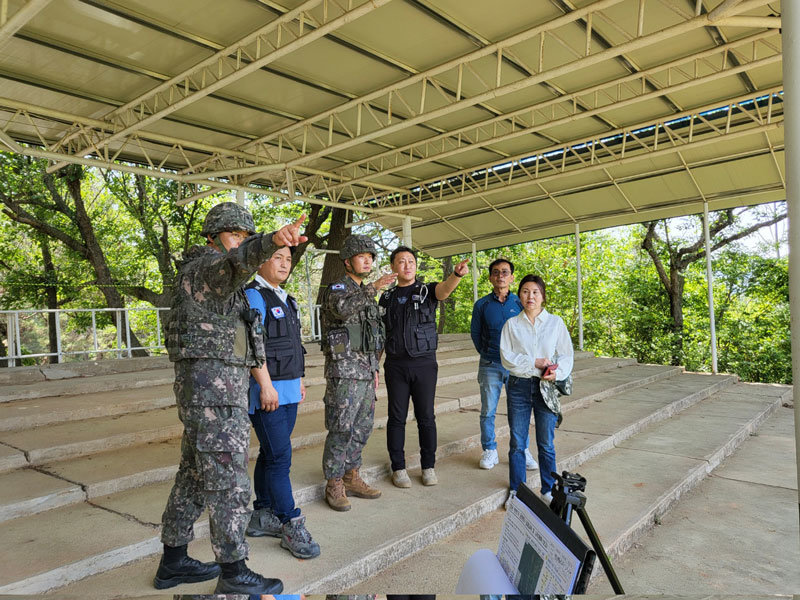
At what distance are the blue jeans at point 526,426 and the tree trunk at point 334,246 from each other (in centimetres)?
1099

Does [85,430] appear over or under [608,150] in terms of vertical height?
under

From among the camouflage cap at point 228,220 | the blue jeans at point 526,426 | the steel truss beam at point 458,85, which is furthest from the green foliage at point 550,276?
the camouflage cap at point 228,220

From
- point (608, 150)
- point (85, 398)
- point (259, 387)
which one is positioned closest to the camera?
point (259, 387)

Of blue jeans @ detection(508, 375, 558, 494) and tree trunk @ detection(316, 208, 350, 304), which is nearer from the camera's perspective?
blue jeans @ detection(508, 375, 558, 494)

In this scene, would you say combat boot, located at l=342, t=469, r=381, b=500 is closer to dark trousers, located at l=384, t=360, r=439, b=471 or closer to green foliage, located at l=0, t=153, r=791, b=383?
dark trousers, located at l=384, t=360, r=439, b=471

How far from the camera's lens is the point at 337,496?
385cm

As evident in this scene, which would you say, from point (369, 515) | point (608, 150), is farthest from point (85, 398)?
point (608, 150)

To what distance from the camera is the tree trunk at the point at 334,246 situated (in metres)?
14.9

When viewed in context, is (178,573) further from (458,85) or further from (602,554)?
(458,85)

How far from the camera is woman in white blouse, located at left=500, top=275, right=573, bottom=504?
4027 mm

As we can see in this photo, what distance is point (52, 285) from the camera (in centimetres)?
1488

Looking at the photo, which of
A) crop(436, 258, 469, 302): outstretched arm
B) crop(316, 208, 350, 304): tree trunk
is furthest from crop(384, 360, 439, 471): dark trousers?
crop(316, 208, 350, 304): tree trunk

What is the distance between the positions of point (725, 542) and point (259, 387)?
3.35 m

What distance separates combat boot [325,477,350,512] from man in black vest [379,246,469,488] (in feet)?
1.90
